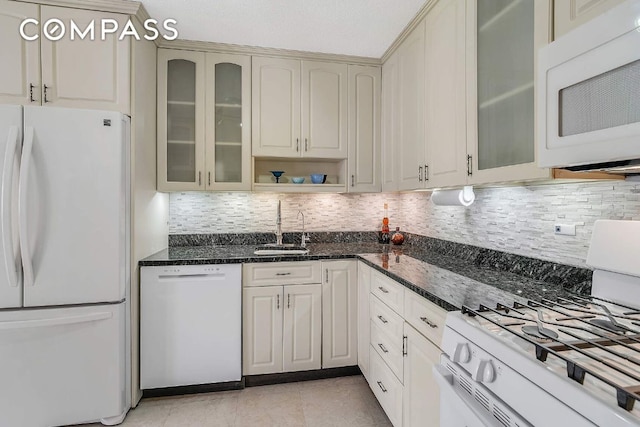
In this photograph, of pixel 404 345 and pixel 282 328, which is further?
pixel 282 328

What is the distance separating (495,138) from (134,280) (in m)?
2.18

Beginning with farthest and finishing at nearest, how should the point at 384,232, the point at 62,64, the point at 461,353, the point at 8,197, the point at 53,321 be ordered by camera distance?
the point at 384,232 < the point at 62,64 < the point at 53,321 < the point at 8,197 < the point at 461,353

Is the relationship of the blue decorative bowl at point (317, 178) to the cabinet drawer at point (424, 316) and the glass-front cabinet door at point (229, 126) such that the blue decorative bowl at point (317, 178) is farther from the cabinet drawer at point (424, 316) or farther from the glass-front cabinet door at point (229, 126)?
the cabinet drawer at point (424, 316)

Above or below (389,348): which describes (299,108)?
above

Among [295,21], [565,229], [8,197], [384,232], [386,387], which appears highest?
[295,21]

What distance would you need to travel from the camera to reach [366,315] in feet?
7.52

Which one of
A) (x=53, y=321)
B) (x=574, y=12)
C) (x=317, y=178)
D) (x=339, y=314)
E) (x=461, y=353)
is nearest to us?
(x=461, y=353)

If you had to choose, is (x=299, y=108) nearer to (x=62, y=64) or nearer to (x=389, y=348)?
(x=62, y=64)

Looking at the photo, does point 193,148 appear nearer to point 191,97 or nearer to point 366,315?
point 191,97

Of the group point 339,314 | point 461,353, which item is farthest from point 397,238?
point 461,353

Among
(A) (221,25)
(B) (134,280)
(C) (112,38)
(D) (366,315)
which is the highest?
(A) (221,25)

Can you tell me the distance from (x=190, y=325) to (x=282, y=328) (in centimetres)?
62

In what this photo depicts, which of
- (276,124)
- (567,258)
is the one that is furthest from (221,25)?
(567,258)

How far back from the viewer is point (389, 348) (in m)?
1.86
